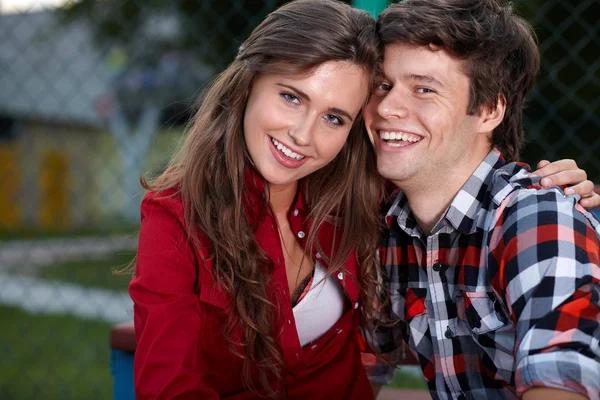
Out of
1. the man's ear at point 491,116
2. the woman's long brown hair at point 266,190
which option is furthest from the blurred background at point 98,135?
the man's ear at point 491,116

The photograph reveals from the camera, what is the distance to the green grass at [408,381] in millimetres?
4199

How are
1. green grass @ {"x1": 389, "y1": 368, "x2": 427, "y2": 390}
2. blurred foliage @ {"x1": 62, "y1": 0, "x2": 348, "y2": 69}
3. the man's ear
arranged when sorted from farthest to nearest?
green grass @ {"x1": 389, "y1": 368, "x2": 427, "y2": 390} < blurred foliage @ {"x1": 62, "y1": 0, "x2": 348, "y2": 69} < the man's ear

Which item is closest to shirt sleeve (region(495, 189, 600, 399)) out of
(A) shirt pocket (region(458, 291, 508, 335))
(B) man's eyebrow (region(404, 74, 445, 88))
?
(A) shirt pocket (region(458, 291, 508, 335))

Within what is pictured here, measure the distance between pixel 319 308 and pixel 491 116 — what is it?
773mm

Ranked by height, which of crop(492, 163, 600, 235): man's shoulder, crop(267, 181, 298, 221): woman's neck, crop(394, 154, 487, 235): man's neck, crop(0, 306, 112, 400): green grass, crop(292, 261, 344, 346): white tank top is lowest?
crop(0, 306, 112, 400): green grass

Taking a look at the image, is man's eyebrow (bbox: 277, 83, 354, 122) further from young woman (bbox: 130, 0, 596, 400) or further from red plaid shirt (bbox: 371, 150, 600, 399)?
red plaid shirt (bbox: 371, 150, 600, 399)

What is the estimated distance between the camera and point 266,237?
206cm

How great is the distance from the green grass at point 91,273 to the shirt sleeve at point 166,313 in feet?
18.6

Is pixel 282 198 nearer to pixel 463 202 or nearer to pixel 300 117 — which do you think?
pixel 300 117

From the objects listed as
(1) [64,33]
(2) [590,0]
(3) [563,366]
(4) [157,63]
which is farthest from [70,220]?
(3) [563,366]

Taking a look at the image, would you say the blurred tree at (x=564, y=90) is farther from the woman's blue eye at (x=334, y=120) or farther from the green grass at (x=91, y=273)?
the green grass at (x=91, y=273)

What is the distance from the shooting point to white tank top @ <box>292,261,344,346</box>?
2.08 meters

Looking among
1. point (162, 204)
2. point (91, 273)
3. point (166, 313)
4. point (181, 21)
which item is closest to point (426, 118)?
point (162, 204)

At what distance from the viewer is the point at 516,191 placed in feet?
5.70
